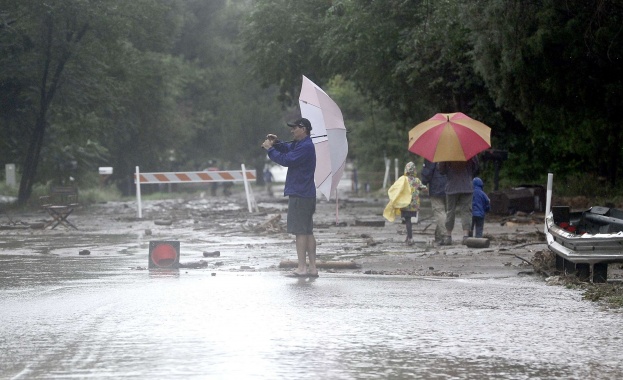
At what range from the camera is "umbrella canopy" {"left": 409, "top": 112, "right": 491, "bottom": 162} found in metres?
19.9

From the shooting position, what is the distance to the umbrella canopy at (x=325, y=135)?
714 inches

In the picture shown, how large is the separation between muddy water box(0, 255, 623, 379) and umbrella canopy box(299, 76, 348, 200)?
416cm

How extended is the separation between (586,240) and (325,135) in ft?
20.9

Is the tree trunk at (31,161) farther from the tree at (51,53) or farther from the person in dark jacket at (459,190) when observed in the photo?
the person in dark jacket at (459,190)

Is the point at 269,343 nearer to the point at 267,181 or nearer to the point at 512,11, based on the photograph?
the point at 512,11

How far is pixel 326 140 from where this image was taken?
1811 centimetres

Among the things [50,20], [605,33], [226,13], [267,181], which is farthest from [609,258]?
[226,13]

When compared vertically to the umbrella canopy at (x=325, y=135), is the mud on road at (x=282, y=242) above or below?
below

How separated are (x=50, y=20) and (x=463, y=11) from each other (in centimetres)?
1708

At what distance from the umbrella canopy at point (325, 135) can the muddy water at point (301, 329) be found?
4156 millimetres

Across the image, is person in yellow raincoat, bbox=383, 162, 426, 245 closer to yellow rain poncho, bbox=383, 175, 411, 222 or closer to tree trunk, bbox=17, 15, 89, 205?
yellow rain poncho, bbox=383, 175, 411, 222

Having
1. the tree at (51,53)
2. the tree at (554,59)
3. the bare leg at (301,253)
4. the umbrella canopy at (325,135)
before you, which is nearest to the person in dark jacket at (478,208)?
the umbrella canopy at (325,135)

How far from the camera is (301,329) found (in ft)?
32.3

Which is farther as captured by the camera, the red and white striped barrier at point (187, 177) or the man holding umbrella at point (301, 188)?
the red and white striped barrier at point (187, 177)
